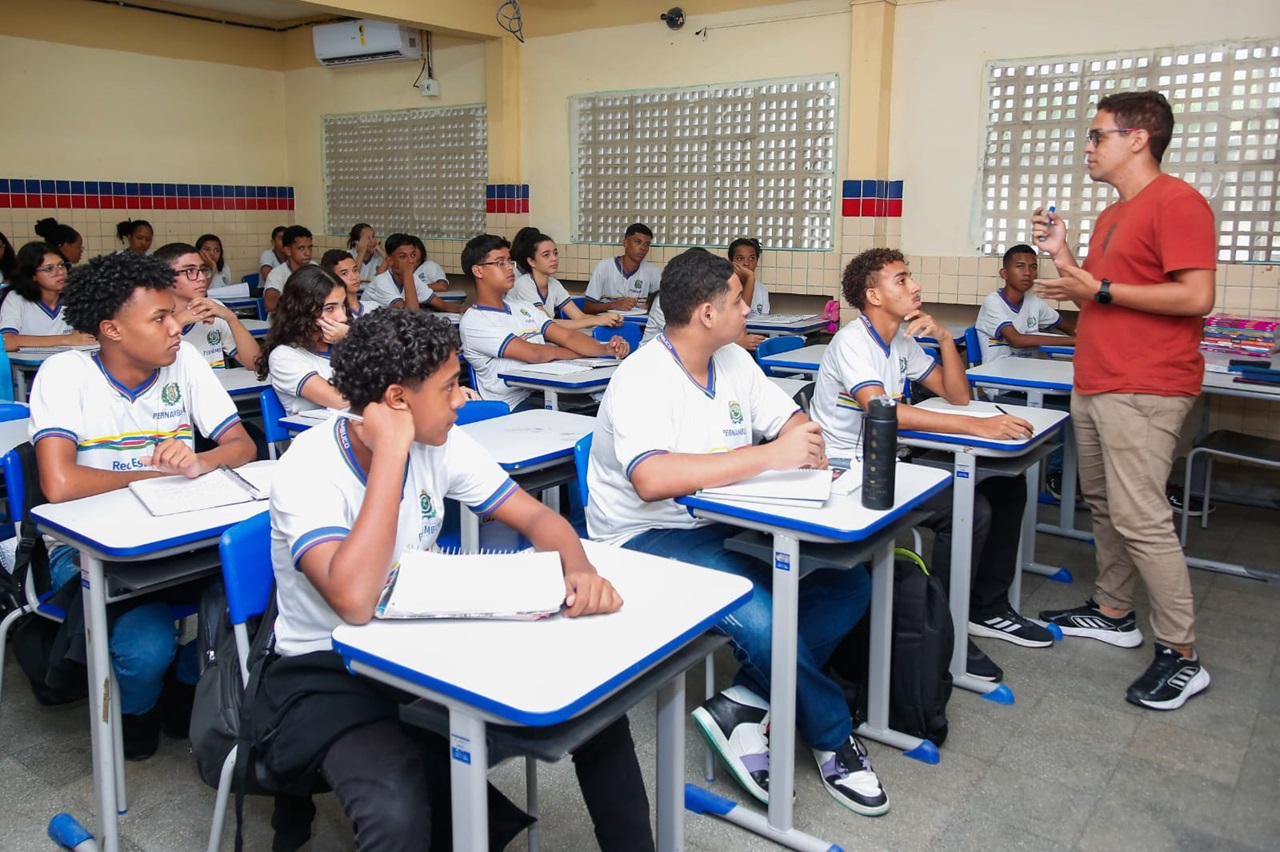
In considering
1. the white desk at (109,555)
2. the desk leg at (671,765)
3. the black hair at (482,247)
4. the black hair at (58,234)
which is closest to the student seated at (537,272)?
the black hair at (482,247)

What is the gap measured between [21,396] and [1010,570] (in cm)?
439

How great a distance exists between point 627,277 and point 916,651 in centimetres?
454

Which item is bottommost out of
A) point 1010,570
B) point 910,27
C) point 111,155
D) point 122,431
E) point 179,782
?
point 179,782

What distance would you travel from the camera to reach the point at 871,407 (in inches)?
85.1

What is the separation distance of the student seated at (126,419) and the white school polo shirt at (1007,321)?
154 inches

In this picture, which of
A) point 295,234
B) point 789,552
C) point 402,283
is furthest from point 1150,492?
point 295,234

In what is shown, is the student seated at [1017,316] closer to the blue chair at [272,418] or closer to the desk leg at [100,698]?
the blue chair at [272,418]

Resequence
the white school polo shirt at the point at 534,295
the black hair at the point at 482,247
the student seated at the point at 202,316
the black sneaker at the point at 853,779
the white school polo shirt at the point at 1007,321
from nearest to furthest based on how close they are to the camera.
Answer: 1. the black sneaker at the point at 853,779
2. the student seated at the point at 202,316
3. the black hair at the point at 482,247
4. the white school polo shirt at the point at 1007,321
5. the white school polo shirt at the point at 534,295

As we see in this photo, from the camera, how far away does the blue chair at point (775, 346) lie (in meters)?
4.77

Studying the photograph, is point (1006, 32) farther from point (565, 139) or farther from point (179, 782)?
point (179, 782)

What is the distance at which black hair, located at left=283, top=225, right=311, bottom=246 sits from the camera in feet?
24.2

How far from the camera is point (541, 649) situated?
1.48m

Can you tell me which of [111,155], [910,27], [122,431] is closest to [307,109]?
[111,155]

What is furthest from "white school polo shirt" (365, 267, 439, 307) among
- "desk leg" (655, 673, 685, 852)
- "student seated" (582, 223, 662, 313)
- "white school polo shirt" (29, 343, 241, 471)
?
"desk leg" (655, 673, 685, 852)
